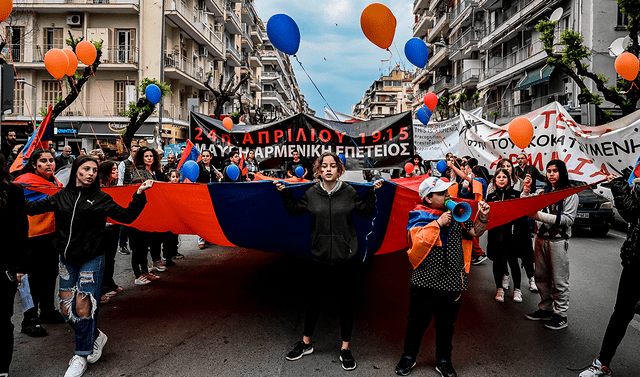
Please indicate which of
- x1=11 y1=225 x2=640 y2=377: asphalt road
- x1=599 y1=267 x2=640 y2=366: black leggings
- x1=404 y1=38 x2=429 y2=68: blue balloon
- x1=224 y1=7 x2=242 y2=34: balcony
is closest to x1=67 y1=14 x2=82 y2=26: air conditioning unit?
x1=224 y1=7 x2=242 y2=34: balcony

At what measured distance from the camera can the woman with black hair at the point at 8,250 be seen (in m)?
3.11

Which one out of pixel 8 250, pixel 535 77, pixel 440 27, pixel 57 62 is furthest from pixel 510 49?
pixel 8 250

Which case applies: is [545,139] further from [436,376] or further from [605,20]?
[605,20]

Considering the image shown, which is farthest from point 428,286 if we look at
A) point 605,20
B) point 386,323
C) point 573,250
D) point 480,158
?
point 605,20

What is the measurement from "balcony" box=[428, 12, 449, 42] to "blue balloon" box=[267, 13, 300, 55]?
136 ft

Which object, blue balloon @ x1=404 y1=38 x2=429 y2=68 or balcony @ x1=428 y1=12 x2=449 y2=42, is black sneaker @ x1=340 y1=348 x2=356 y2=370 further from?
balcony @ x1=428 y1=12 x2=449 y2=42

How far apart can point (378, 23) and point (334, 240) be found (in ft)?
9.71

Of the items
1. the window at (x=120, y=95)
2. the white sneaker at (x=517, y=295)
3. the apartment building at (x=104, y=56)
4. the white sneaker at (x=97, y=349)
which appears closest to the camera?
the white sneaker at (x=97, y=349)

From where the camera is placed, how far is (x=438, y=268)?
3.41 meters

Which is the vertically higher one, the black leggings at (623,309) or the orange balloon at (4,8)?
the orange balloon at (4,8)

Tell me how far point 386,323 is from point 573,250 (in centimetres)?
596

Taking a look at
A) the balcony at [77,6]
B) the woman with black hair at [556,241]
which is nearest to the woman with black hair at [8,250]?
the woman with black hair at [556,241]

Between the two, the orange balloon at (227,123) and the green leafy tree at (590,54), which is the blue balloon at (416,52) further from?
the green leafy tree at (590,54)

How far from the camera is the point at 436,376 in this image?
3.55 metres
